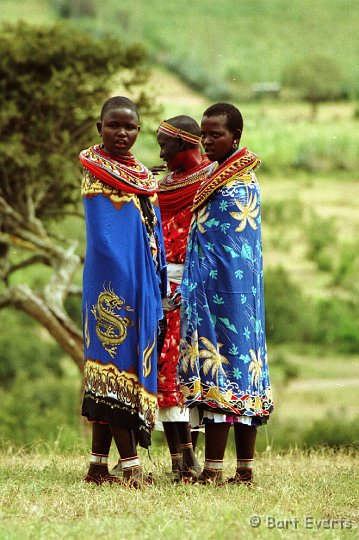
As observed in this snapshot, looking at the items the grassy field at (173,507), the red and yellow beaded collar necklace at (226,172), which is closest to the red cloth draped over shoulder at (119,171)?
the red and yellow beaded collar necklace at (226,172)

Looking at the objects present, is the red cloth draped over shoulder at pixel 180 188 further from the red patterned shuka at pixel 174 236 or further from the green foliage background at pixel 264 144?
the green foliage background at pixel 264 144

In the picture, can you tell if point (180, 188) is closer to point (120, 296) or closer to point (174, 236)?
point (174, 236)

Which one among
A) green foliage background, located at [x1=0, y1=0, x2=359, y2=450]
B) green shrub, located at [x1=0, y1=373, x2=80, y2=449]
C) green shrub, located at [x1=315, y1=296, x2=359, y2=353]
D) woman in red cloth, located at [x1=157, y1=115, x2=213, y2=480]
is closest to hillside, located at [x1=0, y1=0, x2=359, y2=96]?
green foliage background, located at [x1=0, y1=0, x2=359, y2=450]

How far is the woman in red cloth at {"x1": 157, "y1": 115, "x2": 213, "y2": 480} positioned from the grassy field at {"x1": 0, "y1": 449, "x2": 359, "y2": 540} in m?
0.22

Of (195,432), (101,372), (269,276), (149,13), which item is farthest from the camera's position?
(149,13)

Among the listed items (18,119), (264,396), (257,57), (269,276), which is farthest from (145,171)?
(257,57)

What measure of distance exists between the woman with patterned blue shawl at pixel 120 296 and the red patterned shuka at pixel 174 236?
40 centimetres

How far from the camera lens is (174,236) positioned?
6324 mm

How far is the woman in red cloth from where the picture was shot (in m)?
6.17

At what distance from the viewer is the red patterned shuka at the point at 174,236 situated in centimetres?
617

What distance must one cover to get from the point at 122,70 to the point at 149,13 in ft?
174

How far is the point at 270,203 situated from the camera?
46.7 metres

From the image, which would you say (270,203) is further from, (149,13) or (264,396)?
(264,396)

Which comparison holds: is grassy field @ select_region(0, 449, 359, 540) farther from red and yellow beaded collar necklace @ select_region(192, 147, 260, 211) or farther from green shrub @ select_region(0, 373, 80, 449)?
green shrub @ select_region(0, 373, 80, 449)
